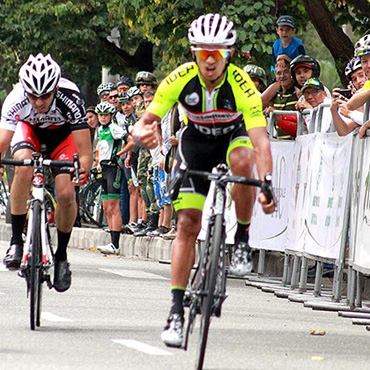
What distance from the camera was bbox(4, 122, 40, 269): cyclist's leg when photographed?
1109 cm

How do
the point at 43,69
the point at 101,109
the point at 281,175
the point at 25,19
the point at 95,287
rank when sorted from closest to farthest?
the point at 43,69 → the point at 95,287 → the point at 281,175 → the point at 101,109 → the point at 25,19

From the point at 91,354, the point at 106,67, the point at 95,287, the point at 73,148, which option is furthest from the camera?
the point at 106,67

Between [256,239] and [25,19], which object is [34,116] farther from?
[25,19]

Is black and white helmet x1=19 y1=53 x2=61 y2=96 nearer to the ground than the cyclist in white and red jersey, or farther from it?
farther from it

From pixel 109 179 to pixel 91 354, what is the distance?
36.8 ft

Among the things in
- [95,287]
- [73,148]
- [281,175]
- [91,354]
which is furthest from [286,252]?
[91,354]

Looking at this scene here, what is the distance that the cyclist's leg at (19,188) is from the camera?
11.1 m

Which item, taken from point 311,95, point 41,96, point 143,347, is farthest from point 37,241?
point 311,95

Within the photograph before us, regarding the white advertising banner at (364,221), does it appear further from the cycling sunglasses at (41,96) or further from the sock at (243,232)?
the cycling sunglasses at (41,96)

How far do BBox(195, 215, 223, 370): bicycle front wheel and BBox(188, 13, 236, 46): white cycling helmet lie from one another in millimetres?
1137

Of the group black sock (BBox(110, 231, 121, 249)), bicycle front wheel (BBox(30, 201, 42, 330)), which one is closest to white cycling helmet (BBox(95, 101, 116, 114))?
black sock (BBox(110, 231, 121, 249))

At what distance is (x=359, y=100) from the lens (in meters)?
12.6

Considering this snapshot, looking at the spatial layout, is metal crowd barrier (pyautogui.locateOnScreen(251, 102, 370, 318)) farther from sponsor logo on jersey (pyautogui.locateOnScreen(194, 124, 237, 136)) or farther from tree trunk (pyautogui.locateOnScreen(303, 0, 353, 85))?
tree trunk (pyautogui.locateOnScreen(303, 0, 353, 85))

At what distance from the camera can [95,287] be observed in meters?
14.8
